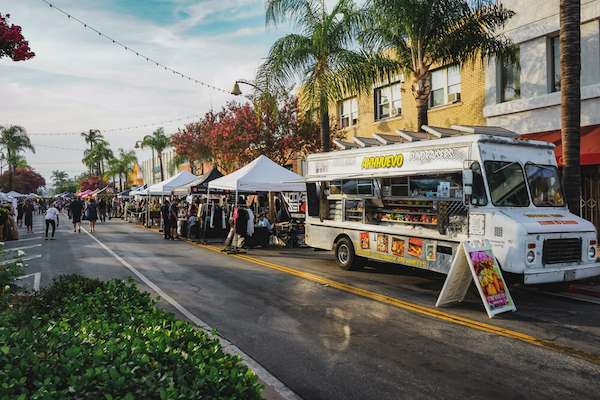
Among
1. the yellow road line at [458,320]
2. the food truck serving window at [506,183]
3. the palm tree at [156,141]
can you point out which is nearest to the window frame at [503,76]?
the food truck serving window at [506,183]

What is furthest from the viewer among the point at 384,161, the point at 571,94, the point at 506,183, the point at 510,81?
the point at 510,81

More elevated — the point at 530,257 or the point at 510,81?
the point at 510,81

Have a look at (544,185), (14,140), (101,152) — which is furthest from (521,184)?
(101,152)

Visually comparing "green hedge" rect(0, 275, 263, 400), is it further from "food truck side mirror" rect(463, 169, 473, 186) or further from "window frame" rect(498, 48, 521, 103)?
"window frame" rect(498, 48, 521, 103)

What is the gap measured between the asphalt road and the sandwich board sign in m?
0.20

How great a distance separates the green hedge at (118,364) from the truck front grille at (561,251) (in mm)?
6274

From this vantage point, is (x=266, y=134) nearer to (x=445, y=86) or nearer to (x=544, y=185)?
(x=445, y=86)

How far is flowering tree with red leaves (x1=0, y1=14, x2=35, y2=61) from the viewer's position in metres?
6.38

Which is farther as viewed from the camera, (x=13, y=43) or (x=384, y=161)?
(x=384, y=161)

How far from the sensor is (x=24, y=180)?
84.7 m

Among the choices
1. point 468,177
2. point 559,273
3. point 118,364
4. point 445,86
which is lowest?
point 559,273

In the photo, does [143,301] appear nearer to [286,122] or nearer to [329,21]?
[329,21]

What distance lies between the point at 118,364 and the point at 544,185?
27.9 ft

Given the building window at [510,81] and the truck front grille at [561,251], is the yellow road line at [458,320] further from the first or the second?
the building window at [510,81]
